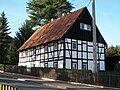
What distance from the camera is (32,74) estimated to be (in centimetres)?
3653

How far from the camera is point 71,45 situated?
36219 mm

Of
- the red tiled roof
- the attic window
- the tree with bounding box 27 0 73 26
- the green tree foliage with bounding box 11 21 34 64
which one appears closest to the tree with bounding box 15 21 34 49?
the green tree foliage with bounding box 11 21 34 64

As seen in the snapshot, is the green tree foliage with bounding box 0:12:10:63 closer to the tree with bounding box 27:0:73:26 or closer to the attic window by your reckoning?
the tree with bounding box 27:0:73:26

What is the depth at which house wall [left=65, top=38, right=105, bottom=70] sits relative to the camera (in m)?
35.5

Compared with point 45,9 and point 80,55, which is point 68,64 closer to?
point 80,55

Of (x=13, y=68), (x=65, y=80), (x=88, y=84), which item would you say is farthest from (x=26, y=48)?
(x=88, y=84)

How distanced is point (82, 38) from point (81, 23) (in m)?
2.19

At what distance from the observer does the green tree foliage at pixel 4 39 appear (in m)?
52.8

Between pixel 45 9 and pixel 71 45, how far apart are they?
25.9m

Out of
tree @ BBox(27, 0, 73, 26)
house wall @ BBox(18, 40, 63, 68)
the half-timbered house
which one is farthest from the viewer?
tree @ BBox(27, 0, 73, 26)

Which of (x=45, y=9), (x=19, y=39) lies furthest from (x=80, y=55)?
(x=45, y=9)

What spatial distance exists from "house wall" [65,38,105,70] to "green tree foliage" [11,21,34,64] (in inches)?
757

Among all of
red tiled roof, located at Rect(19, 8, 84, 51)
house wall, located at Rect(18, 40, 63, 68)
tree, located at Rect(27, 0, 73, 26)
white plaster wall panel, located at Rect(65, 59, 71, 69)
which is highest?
tree, located at Rect(27, 0, 73, 26)

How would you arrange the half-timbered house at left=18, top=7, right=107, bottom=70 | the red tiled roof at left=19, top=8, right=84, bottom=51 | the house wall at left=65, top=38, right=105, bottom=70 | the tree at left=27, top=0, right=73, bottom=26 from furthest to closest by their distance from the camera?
the tree at left=27, top=0, right=73, bottom=26 < the red tiled roof at left=19, top=8, right=84, bottom=51 < the half-timbered house at left=18, top=7, right=107, bottom=70 < the house wall at left=65, top=38, right=105, bottom=70
